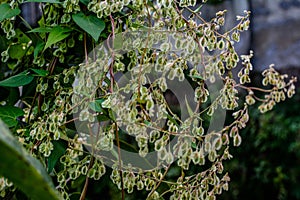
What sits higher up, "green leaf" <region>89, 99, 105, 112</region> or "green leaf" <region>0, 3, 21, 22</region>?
"green leaf" <region>0, 3, 21, 22</region>

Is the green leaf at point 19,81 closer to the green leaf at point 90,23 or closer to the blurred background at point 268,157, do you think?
the green leaf at point 90,23

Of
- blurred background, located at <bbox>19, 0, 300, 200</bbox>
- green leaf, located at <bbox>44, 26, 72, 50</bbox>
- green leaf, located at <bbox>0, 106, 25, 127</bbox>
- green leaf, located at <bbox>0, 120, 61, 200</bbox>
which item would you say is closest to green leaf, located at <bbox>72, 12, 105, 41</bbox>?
green leaf, located at <bbox>44, 26, 72, 50</bbox>

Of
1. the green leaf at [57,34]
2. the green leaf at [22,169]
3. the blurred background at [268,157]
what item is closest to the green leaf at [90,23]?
the green leaf at [57,34]

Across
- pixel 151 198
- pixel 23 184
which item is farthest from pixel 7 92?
pixel 23 184

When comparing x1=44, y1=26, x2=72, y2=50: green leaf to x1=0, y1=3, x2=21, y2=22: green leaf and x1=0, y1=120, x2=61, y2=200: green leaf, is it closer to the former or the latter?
x1=0, y1=3, x2=21, y2=22: green leaf

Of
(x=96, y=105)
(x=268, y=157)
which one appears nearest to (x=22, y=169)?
(x=96, y=105)

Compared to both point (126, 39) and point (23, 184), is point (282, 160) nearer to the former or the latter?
point (126, 39)
